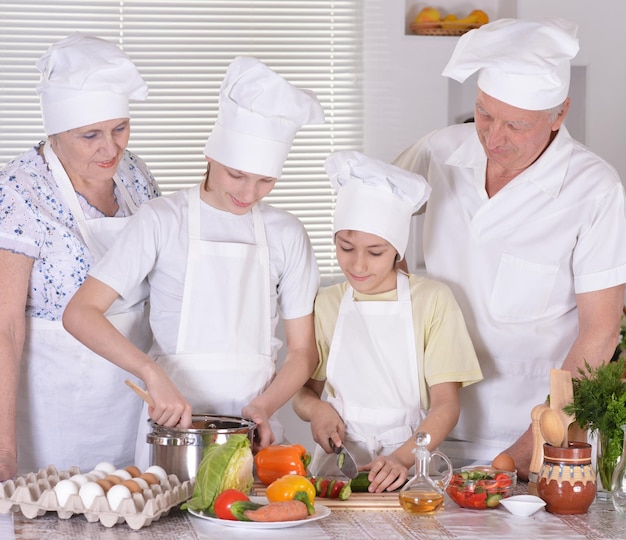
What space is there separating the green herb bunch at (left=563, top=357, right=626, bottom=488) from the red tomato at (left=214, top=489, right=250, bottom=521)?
A: 23.8 inches

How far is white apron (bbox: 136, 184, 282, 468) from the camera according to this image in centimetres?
203

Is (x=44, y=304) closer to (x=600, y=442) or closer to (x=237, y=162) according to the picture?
(x=237, y=162)

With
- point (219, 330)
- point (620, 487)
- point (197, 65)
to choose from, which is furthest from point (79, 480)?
point (197, 65)

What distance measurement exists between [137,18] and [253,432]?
7.91ft

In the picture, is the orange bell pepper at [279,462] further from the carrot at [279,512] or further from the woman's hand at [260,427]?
the carrot at [279,512]

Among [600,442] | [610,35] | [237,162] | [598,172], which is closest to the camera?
[600,442]

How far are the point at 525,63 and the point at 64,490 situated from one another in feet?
4.05

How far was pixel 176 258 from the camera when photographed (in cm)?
204

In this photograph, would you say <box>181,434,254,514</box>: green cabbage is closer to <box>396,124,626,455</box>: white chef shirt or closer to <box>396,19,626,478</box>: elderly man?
<box>396,19,626,478</box>: elderly man

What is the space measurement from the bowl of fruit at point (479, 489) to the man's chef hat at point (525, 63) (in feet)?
2.55

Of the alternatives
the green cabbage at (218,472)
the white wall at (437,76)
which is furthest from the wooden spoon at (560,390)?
the white wall at (437,76)

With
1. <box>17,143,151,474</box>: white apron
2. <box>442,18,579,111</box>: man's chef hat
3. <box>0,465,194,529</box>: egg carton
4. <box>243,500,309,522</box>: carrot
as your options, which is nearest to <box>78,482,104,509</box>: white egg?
<box>0,465,194,529</box>: egg carton

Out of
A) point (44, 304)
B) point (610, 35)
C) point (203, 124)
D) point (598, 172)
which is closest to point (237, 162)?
point (44, 304)

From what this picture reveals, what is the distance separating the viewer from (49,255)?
84.8 inches
